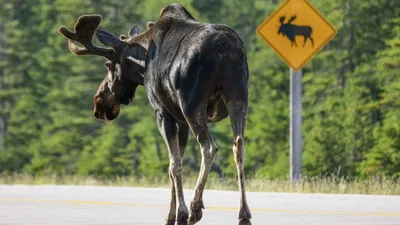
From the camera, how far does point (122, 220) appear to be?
11234 millimetres

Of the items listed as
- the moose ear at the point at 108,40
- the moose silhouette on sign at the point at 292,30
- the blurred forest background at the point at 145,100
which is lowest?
the blurred forest background at the point at 145,100

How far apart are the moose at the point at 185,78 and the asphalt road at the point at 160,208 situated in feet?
5.86

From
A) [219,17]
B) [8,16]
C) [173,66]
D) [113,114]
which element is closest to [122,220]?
[113,114]

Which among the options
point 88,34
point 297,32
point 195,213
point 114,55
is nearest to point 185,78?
point 195,213

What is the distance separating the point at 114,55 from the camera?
9812 millimetres

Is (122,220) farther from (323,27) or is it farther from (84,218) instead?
(323,27)

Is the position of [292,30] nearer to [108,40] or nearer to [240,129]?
[108,40]

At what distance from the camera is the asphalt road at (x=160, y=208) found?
11.1m

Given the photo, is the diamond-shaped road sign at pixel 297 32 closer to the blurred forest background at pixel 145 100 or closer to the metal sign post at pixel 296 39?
the metal sign post at pixel 296 39

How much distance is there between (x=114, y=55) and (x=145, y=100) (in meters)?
41.8

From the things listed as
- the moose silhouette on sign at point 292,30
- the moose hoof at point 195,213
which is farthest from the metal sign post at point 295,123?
the moose hoof at point 195,213

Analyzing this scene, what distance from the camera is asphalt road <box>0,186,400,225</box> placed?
36.3 ft

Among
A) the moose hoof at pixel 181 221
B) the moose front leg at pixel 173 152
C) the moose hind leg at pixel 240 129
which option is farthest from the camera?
the moose front leg at pixel 173 152

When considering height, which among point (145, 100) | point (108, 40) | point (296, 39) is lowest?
point (145, 100)
